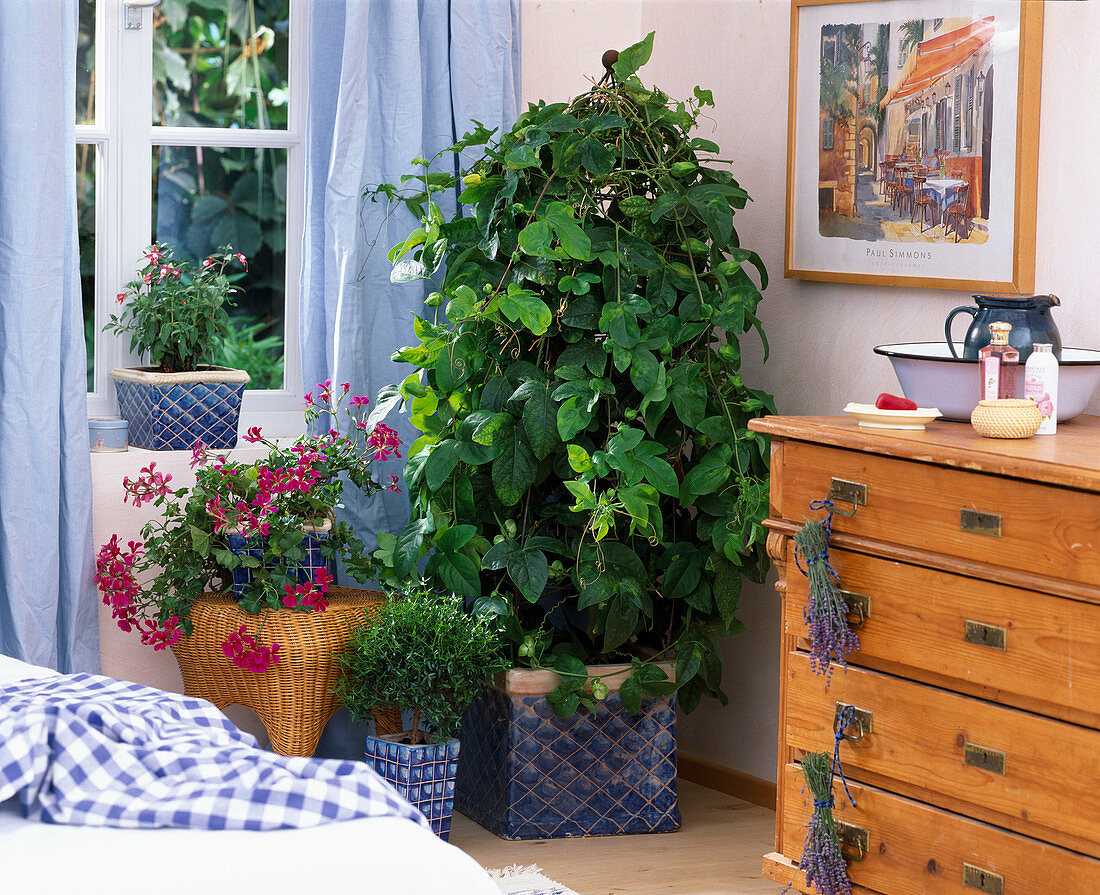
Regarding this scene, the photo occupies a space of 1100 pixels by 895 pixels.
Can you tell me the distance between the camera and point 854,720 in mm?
2215

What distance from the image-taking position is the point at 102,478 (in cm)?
289

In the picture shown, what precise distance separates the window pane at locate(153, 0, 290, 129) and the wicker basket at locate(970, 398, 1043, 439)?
1.86 meters

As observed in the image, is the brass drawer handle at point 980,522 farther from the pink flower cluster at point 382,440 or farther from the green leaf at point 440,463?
the pink flower cluster at point 382,440

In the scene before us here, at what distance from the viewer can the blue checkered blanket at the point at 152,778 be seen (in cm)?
143

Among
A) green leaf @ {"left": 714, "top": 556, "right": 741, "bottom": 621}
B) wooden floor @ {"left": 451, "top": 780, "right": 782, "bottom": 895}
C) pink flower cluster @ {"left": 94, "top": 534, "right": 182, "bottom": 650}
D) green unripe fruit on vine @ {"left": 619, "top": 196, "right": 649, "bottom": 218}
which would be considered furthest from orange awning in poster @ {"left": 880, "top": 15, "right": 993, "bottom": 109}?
pink flower cluster @ {"left": 94, "top": 534, "right": 182, "bottom": 650}

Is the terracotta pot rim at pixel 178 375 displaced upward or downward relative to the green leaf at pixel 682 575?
upward

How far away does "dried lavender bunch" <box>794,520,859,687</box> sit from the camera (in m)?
2.18

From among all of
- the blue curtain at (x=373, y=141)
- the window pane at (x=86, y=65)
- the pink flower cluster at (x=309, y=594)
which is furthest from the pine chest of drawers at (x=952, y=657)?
the window pane at (x=86, y=65)

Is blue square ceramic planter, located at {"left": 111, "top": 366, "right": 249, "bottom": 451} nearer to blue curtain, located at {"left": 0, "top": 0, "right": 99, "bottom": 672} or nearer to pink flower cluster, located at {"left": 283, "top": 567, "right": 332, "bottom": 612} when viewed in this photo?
blue curtain, located at {"left": 0, "top": 0, "right": 99, "bottom": 672}

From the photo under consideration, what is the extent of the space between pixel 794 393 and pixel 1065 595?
4.14ft

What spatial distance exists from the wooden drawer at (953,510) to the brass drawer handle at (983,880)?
453mm

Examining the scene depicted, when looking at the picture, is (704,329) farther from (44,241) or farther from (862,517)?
(44,241)

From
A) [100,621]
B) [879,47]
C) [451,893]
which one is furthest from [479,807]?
[879,47]

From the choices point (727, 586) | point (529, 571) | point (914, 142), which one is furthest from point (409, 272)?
point (914, 142)
